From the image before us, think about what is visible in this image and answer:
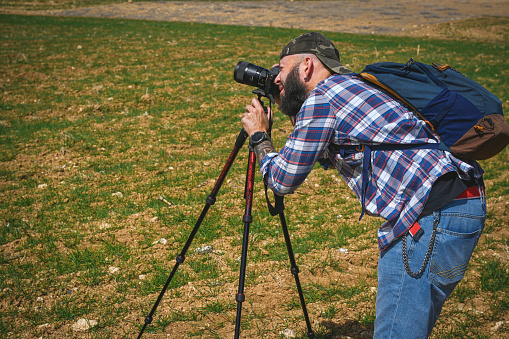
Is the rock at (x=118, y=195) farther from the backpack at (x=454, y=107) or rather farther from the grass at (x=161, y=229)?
the backpack at (x=454, y=107)

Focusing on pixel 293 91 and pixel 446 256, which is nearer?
pixel 446 256

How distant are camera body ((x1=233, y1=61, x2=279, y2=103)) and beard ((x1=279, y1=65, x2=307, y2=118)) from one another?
261 mm

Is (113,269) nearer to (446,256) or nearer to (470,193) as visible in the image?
(446,256)

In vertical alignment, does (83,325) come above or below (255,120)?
below

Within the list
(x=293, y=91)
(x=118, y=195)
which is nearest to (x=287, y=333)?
(x=293, y=91)

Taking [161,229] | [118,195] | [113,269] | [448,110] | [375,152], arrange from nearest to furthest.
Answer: [448,110]
[375,152]
[113,269]
[161,229]
[118,195]

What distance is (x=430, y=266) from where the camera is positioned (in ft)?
7.39

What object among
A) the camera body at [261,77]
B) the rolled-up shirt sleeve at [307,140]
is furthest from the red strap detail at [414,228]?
the camera body at [261,77]

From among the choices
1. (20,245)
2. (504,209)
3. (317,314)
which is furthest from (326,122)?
(504,209)

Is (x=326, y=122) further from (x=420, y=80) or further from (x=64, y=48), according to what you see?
(x=64, y=48)

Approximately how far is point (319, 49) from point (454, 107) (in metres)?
0.89

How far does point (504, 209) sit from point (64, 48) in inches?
668

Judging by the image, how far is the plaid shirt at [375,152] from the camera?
2.22 m

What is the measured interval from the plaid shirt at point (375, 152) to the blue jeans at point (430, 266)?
143mm
